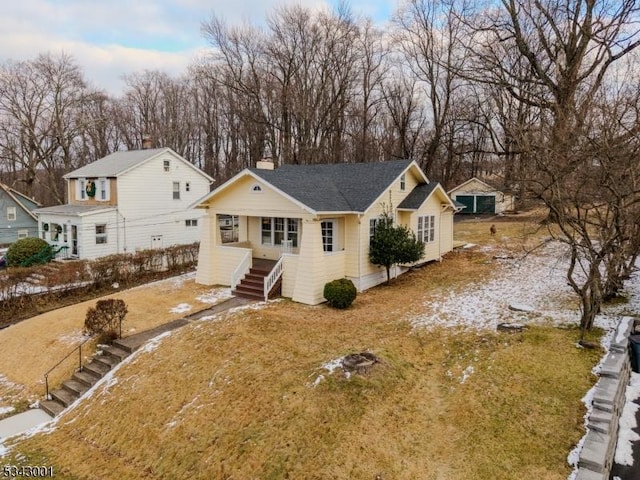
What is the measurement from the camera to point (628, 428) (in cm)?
770

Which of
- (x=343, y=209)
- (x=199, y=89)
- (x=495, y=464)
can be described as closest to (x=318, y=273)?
(x=343, y=209)

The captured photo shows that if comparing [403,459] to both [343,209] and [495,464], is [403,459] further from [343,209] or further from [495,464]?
[343,209]

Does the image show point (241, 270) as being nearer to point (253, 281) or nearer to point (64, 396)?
point (253, 281)

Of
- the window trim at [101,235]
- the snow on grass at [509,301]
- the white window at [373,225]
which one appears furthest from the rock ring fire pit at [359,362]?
the window trim at [101,235]

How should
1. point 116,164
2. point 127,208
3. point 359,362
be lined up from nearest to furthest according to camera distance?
point 359,362, point 127,208, point 116,164

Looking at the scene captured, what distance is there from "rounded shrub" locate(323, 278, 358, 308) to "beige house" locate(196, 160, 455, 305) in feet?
2.12

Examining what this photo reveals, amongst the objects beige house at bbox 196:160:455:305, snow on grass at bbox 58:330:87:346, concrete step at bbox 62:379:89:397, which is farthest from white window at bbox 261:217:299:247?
concrete step at bbox 62:379:89:397

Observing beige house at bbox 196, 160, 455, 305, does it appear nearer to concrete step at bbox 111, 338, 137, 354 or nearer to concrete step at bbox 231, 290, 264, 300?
concrete step at bbox 231, 290, 264, 300

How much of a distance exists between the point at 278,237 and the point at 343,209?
12.8 feet

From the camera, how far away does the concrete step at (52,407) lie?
10438 mm

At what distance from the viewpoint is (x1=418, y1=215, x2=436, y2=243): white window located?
20047 mm

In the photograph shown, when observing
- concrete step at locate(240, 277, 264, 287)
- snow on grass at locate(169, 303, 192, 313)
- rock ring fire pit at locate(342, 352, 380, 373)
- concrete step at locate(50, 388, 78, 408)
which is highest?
concrete step at locate(240, 277, 264, 287)

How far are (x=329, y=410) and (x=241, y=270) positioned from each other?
31.7 ft

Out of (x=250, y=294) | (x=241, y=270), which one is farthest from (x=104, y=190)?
(x=250, y=294)
